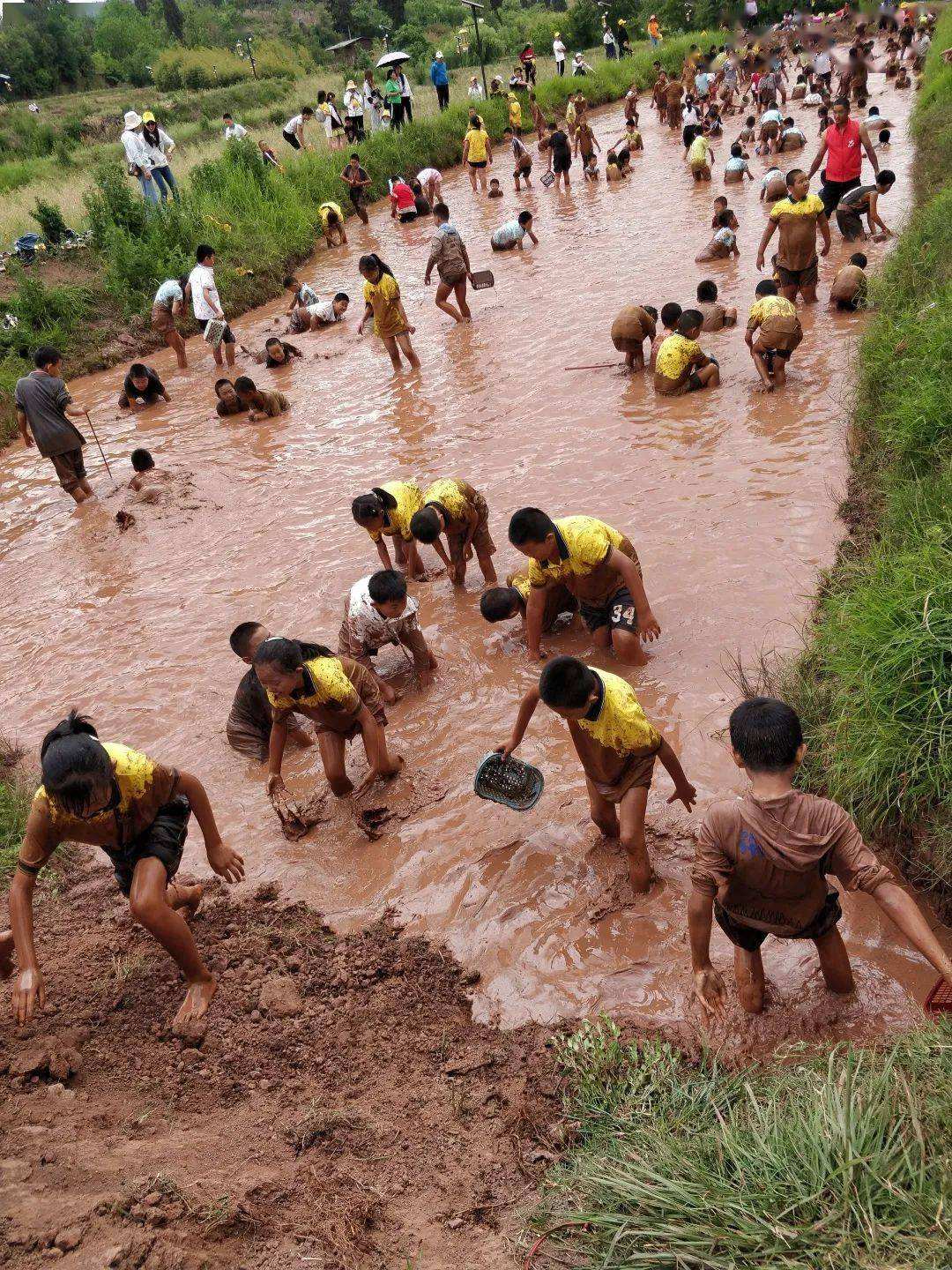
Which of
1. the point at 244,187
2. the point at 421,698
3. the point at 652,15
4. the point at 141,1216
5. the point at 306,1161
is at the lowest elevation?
the point at 421,698

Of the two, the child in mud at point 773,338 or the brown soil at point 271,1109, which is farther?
the child in mud at point 773,338

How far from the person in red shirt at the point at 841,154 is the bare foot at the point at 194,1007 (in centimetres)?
1082

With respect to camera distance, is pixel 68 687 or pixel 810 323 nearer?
pixel 68 687

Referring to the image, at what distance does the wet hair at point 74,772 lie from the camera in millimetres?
3191

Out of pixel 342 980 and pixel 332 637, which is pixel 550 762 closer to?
pixel 342 980

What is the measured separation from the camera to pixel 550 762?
16.2ft

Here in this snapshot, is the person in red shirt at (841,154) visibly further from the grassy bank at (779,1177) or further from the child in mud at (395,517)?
the grassy bank at (779,1177)

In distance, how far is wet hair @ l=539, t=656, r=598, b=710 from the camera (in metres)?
3.42

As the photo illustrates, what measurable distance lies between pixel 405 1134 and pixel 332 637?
4.08 meters

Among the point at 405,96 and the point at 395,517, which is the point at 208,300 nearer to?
the point at 395,517

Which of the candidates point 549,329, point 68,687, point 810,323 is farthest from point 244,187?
point 68,687

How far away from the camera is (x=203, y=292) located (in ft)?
40.9

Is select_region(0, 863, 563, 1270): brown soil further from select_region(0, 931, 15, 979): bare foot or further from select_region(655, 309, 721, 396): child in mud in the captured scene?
select_region(655, 309, 721, 396): child in mud

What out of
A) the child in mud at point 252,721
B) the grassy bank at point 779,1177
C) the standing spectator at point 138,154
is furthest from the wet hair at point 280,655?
the standing spectator at point 138,154
